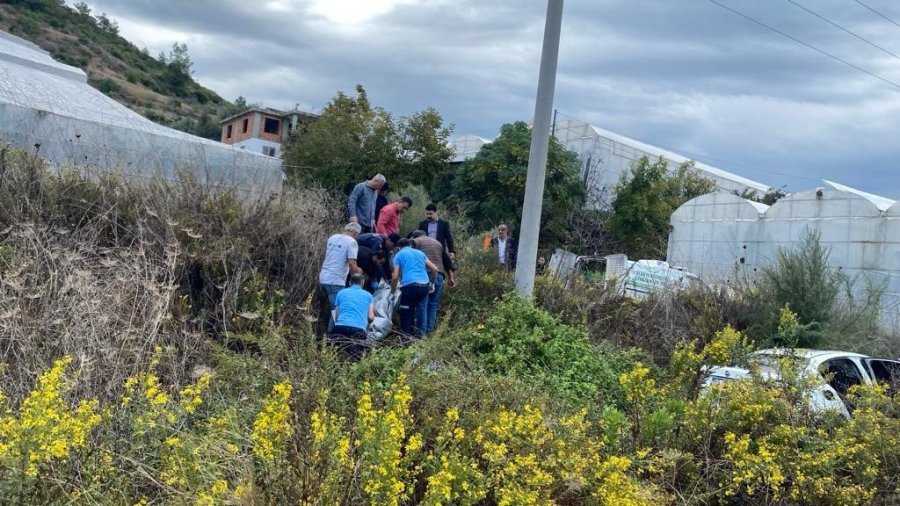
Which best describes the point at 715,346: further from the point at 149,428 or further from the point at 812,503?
the point at 149,428

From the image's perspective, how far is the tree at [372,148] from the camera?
2278cm

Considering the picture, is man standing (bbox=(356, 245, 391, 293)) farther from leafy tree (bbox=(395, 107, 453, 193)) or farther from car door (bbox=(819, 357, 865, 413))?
leafy tree (bbox=(395, 107, 453, 193))

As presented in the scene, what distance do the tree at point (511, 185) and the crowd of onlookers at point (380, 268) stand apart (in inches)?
531

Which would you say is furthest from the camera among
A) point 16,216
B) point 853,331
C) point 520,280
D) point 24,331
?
point 853,331

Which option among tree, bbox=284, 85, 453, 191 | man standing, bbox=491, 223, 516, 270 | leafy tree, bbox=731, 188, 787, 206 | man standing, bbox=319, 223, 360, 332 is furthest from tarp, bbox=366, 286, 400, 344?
leafy tree, bbox=731, 188, 787, 206

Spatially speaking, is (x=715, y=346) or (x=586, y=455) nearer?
(x=586, y=455)

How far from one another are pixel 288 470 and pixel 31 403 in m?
1.33

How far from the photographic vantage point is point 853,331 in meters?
10.5

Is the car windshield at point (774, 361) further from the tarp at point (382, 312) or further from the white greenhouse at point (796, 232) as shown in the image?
the white greenhouse at point (796, 232)

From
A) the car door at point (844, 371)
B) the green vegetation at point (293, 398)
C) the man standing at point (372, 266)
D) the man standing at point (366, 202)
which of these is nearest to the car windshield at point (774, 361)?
the green vegetation at point (293, 398)

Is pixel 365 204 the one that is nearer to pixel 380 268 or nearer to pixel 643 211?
pixel 380 268

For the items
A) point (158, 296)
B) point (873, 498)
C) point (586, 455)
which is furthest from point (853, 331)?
point (158, 296)

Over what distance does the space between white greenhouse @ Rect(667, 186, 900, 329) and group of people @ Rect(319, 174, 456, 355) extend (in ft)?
20.2

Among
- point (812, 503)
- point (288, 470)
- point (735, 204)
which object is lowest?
point (812, 503)
